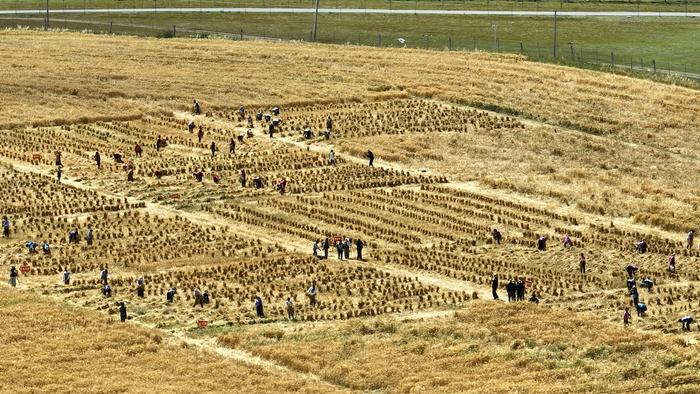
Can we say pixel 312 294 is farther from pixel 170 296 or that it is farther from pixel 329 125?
pixel 329 125

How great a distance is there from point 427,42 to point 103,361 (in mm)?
93325

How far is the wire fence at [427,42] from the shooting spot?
503 ft

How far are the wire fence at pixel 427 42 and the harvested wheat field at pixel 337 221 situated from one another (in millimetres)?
5958

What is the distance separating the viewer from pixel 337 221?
10294cm

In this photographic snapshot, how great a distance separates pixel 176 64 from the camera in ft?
494

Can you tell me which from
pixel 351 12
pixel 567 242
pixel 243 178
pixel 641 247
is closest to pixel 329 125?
pixel 243 178

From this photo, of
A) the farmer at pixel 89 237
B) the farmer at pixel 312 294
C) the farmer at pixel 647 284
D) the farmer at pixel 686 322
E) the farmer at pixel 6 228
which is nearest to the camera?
the farmer at pixel 686 322

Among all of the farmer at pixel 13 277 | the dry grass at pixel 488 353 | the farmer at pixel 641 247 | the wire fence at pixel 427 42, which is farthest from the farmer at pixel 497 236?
the wire fence at pixel 427 42

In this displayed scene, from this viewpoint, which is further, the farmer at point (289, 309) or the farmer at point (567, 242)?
the farmer at point (567, 242)

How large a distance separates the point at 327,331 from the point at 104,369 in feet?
34.8

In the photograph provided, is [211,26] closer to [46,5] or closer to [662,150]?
[46,5]

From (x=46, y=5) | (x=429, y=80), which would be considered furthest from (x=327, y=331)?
(x=46, y=5)

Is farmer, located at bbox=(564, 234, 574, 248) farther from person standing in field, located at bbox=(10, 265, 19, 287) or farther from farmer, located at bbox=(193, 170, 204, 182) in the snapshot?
person standing in field, located at bbox=(10, 265, 19, 287)

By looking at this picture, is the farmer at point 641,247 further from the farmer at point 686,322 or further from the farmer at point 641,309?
the farmer at point 686,322
